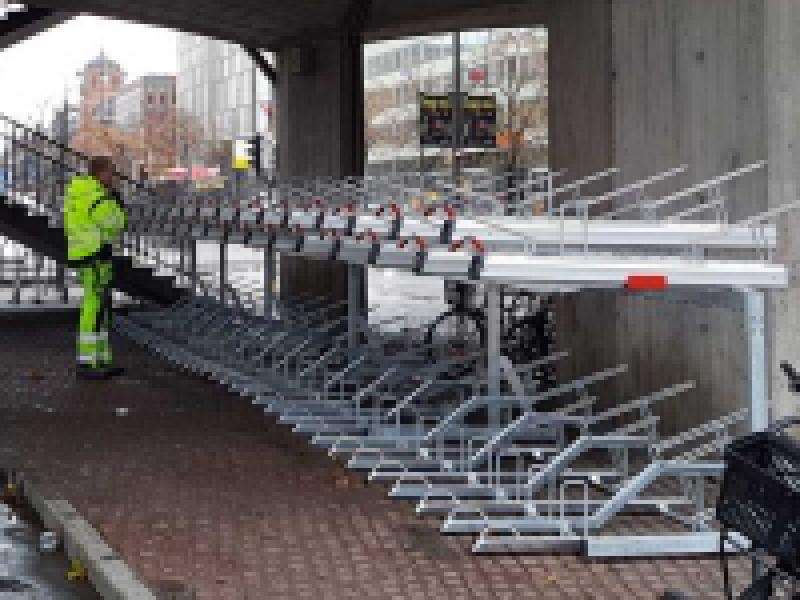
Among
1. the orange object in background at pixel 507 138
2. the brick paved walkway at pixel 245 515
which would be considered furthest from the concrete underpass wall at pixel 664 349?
the orange object in background at pixel 507 138

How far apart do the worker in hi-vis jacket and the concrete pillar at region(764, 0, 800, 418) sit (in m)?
7.68

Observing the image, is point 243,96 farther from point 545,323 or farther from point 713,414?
point 713,414

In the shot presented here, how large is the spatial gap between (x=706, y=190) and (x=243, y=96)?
45.0 metres

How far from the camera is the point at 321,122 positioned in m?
18.4

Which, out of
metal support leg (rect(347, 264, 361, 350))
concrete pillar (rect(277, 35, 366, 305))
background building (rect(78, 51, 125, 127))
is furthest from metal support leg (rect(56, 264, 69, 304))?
background building (rect(78, 51, 125, 127))

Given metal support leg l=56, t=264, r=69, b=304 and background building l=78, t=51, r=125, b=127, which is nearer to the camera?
metal support leg l=56, t=264, r=69, b=304

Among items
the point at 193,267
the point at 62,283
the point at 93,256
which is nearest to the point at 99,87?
the point at 62,283

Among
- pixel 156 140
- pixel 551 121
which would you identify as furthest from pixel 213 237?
pixel 156 140

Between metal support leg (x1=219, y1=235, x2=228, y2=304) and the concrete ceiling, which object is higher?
the concrete ceiling

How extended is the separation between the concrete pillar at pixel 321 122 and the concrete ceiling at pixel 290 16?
255mm

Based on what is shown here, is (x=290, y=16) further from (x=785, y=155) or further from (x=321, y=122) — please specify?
(x=785, y=155)

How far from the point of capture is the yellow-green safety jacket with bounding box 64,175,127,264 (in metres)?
14.2

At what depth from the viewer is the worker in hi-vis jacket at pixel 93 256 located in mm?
14266

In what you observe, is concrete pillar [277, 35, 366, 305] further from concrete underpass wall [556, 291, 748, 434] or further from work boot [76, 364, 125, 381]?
concrete underpass wall [556, 291, 748, 434]
